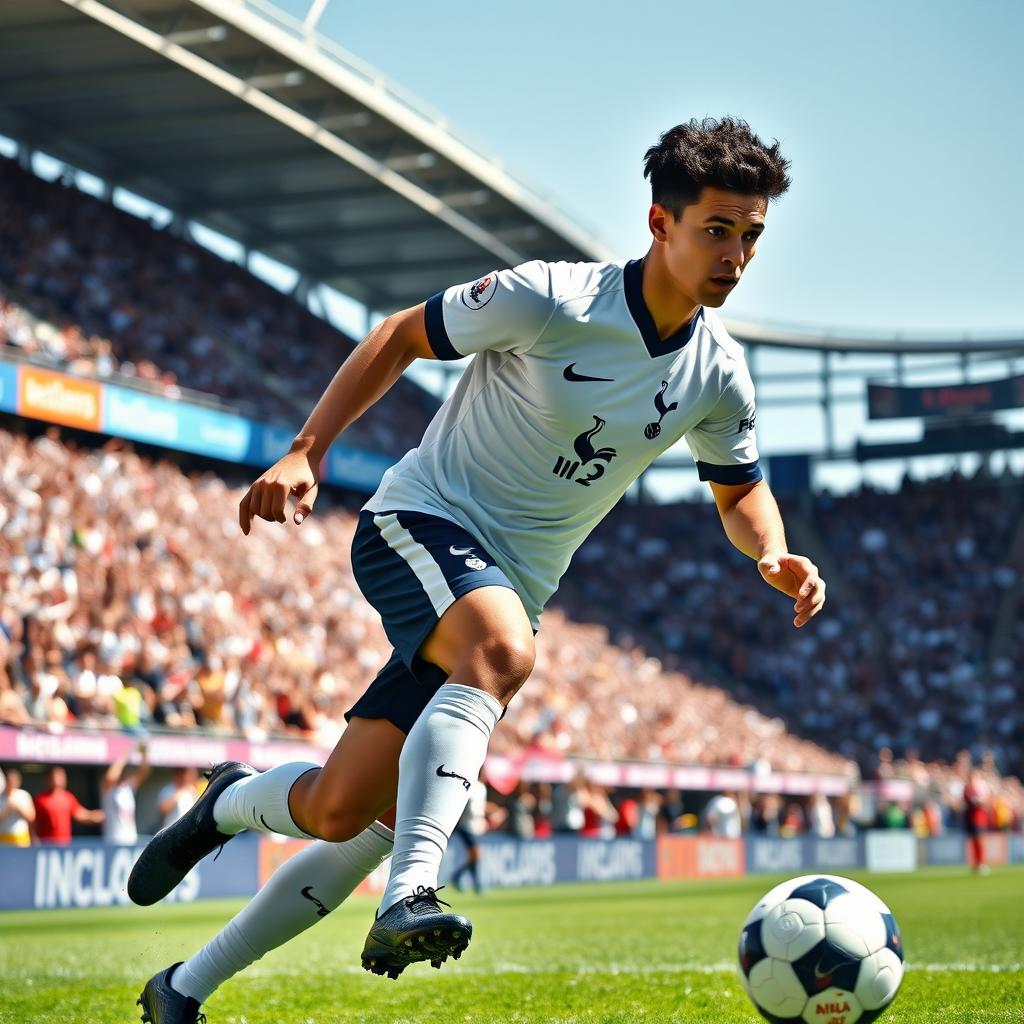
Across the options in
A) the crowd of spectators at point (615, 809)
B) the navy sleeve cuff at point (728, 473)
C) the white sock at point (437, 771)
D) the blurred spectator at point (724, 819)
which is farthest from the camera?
the blurred spectator at point (724, 819)

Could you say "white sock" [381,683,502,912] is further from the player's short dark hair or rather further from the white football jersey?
the player's short dark hair

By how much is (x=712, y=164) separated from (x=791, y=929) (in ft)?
7.25

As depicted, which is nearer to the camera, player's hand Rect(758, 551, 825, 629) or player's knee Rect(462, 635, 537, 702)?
player's knee Rect(462, 635, 537, 702)

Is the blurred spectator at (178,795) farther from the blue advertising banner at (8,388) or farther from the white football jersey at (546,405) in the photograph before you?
the white football jersey at (546,405)

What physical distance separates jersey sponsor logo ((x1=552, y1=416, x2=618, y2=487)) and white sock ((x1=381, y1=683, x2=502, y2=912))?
80 cm

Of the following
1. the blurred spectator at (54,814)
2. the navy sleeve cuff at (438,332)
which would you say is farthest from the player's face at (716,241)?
the blurred spectator at (54,814)

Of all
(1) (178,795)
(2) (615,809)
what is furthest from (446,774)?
(2) (615,809)

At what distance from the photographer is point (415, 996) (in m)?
6.90

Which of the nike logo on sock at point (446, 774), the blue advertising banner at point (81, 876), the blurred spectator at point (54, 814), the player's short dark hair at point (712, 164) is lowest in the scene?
the blue advertising banner at point (81, 876)

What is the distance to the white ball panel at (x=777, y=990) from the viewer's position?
432 cm

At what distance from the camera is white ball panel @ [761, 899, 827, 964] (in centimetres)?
443

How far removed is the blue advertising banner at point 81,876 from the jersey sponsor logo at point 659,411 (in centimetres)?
982

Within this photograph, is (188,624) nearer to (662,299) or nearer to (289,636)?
(289,636)

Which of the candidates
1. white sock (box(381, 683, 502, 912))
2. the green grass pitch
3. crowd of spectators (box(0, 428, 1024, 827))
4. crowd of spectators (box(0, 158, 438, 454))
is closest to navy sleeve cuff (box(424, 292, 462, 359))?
white sock (box(381, 683, 502, 912))
